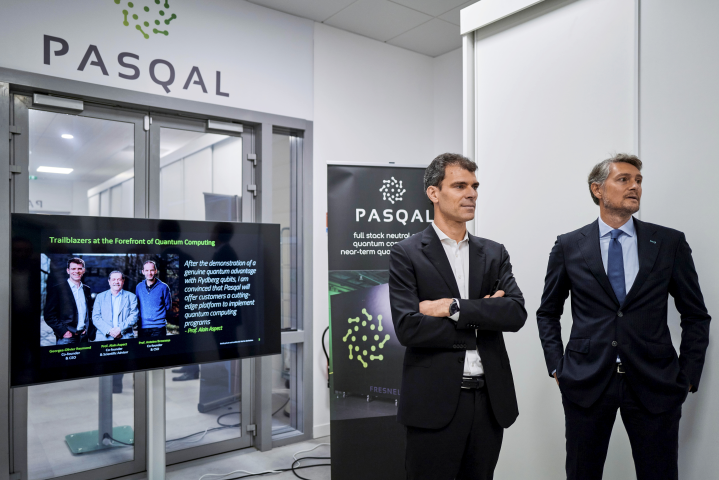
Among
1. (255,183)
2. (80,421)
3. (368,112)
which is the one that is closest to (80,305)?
(80,421)

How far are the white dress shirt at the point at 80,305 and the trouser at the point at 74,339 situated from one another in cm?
2

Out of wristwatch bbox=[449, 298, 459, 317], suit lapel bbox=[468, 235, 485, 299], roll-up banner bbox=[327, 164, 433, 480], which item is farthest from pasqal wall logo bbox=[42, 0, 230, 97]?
wristwatch bbox=[449, 298, 459, 317]

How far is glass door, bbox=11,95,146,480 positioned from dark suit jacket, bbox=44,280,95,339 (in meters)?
1.07

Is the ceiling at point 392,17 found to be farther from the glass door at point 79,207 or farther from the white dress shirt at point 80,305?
the white dress shirt at point 80,305

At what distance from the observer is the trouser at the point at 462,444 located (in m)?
1.75

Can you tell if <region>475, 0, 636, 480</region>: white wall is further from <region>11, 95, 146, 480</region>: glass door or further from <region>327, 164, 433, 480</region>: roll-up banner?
<region>11, 95, 146, 480</region>: glass door

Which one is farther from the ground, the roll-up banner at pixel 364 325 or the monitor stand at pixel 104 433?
the roll-up banner at pixel 364 325

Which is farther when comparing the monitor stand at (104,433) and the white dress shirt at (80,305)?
the monitor stand at (104,433)

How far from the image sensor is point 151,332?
2.42 m

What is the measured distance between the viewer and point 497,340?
1835mm

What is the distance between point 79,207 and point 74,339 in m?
1.30

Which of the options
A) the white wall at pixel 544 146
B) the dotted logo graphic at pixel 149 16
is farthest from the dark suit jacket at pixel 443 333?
the dotted logo graphic at pixel 149 16

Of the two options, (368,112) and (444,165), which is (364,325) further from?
(368,112)

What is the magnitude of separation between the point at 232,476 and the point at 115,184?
2.09 m
